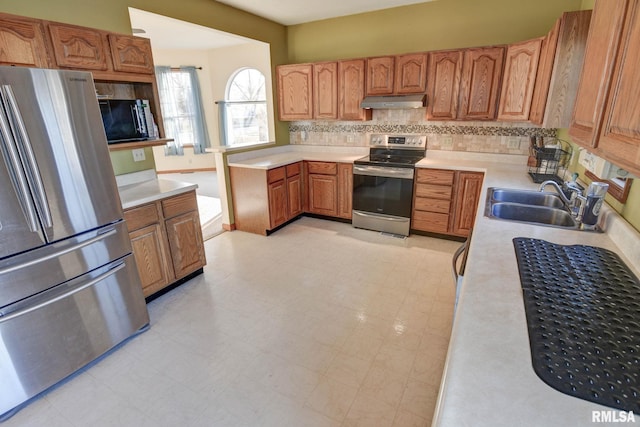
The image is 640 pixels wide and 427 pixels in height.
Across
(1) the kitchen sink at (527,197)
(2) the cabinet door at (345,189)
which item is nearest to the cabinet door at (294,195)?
(2) the cabinet door at (345,189)

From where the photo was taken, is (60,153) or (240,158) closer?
(60,153)

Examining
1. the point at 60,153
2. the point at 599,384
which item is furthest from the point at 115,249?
the point at 599,384

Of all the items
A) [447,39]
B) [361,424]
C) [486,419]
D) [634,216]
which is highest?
[447,39]

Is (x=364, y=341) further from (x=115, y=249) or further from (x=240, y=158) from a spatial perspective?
(x=240, y=158)

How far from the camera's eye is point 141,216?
2.30 meters

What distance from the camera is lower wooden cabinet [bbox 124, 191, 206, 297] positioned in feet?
7.62

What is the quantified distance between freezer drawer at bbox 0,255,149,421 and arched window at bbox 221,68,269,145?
4.56m

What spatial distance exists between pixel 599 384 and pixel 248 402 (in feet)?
5.06

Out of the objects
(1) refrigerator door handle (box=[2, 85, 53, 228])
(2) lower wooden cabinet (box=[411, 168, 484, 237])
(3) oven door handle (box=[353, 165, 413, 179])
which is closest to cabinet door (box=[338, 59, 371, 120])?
(3) oven door handle (box=[353, 165, 413, 179])

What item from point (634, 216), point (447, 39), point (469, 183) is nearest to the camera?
point (634, 216)

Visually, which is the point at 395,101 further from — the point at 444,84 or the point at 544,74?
the point at 544,74

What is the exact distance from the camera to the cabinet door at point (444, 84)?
335 centimetres

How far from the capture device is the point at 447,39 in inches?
140

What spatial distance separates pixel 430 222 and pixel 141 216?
9.59 feet
